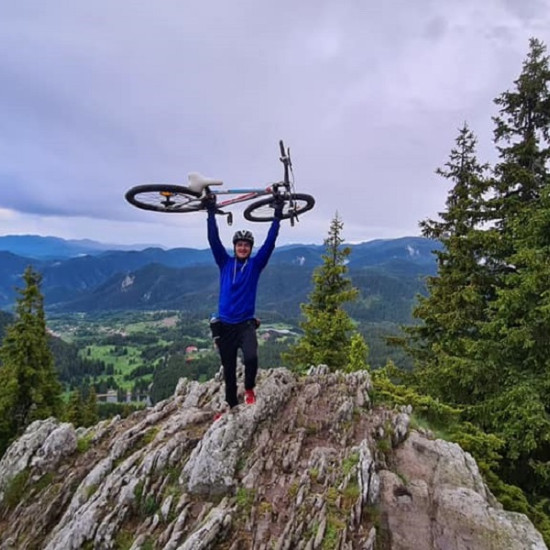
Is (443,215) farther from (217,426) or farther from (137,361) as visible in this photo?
(137,361)

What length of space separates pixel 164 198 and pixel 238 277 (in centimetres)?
299

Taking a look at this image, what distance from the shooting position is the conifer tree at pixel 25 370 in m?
20.9

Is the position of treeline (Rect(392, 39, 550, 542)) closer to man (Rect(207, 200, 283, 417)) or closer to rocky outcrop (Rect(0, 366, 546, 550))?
rocky outcrop (Rect(0, 366, 546, 550))

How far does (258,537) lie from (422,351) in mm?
12797

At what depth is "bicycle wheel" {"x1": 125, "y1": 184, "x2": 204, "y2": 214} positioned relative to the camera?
8.68 m

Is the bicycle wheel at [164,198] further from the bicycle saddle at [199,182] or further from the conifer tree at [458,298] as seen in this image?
the conifer tree at [458,298]

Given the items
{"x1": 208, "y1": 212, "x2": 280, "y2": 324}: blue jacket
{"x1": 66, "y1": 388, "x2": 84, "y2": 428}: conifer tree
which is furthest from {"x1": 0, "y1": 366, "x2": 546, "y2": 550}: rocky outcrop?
{"x1": 66, "y1": 388, "x2": 84, "y2": 428}: conifer tree

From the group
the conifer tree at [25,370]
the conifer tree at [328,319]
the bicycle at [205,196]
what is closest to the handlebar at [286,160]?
the bicycle at [205,196]

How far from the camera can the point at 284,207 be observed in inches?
348

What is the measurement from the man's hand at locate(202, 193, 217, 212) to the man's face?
3.29ft

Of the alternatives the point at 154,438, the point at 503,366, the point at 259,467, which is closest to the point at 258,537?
the point at 259,467

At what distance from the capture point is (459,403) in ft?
41.3

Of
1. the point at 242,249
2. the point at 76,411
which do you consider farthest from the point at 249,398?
the point at 76,411

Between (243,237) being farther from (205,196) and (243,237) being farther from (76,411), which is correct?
(76,411)
